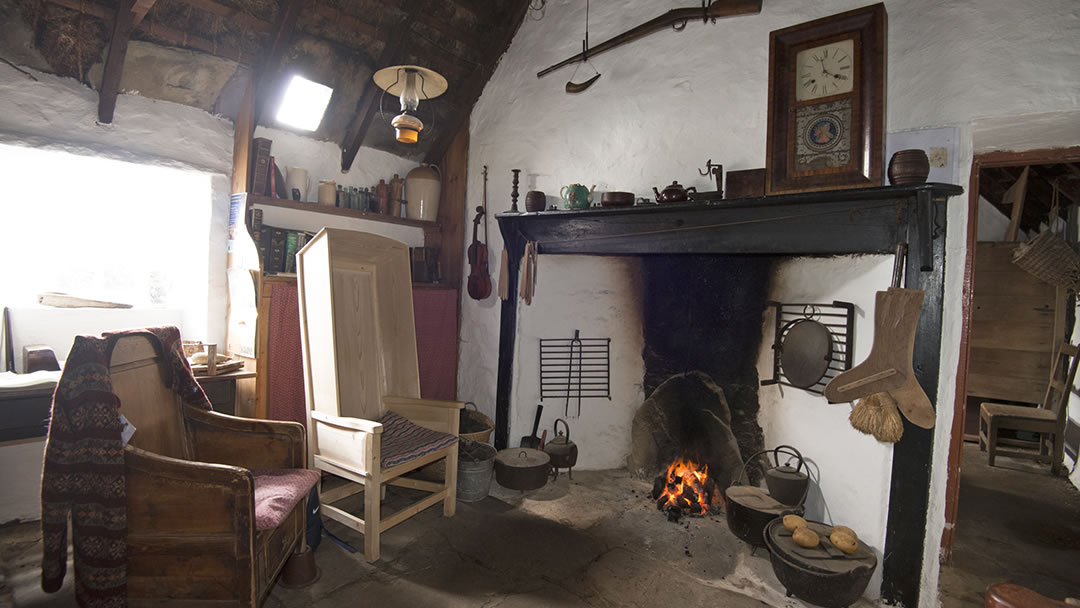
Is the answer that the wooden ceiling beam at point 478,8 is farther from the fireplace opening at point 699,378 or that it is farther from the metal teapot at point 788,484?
the metal teapot at point 788,484

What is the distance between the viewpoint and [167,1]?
2.71 meters

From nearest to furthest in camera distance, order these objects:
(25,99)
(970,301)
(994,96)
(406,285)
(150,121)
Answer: (994,96), (970,301), (25,99), (150,121), (406,285)

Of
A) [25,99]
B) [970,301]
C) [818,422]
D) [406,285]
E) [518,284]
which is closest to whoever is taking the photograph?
[970,301]

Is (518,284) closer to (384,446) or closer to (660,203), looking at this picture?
(660,203)

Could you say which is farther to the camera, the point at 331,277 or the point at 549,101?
the point at 549,101

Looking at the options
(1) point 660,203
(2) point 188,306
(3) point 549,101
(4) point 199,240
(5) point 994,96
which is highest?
(3) point 549,101

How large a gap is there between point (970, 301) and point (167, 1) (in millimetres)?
4296

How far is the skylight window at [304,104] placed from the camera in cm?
333

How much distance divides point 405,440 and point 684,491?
68.3 inches

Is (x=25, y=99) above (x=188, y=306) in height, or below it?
above

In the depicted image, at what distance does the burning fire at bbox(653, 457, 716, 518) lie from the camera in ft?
9.78

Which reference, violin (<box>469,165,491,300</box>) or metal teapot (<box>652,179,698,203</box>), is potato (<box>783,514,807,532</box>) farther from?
violin (<box>469,165,491,300</box>)

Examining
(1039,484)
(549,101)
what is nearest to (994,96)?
(549,101)

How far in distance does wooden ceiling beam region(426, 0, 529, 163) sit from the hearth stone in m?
2.60
